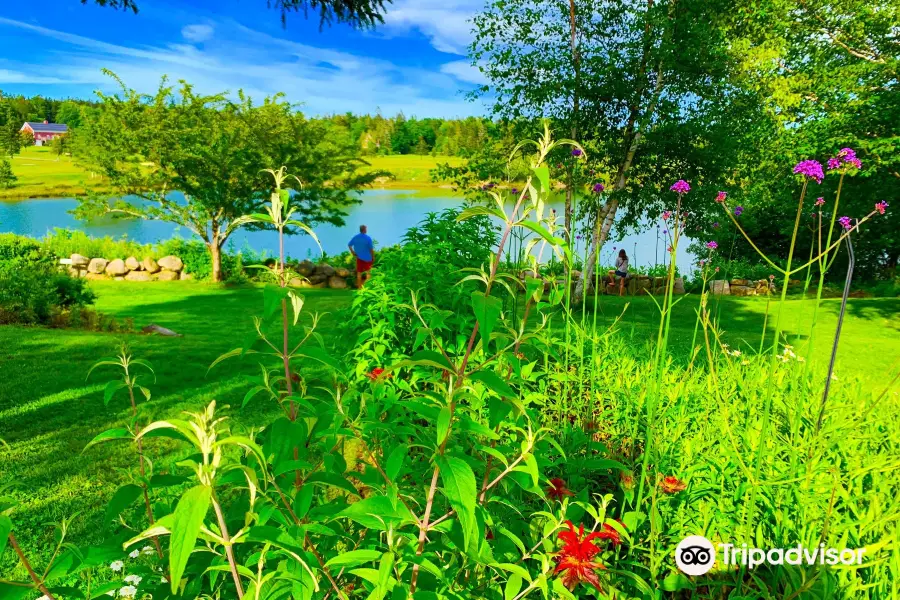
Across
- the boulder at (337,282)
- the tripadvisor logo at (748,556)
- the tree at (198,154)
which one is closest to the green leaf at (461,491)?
the tripadvisor logo at (748,556)

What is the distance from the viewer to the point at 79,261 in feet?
44.7

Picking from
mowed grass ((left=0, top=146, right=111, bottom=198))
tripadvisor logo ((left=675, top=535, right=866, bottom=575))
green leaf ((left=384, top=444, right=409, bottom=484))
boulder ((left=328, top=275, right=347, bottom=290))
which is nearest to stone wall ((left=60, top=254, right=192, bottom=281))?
boulder ((left=328, top=275, right=347, bottom=290))

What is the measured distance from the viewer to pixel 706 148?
329 inches

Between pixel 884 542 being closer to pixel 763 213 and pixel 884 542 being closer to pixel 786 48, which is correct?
pixel 786 48

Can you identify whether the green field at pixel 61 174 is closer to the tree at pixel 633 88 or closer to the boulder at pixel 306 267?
the boulder at pixel 306 267

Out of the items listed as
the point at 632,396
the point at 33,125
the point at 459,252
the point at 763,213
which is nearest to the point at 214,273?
the point at 459,252

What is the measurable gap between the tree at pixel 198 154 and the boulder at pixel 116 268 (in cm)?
149

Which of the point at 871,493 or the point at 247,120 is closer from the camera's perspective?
the point at 871,493

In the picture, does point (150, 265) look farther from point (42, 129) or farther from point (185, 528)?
point (42, 129)

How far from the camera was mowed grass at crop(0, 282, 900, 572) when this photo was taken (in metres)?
3.22

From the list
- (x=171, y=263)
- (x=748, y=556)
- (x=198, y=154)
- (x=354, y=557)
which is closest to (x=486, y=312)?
(x=354, y=557)

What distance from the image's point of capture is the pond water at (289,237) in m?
18.5

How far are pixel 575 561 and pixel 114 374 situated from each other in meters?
5.45

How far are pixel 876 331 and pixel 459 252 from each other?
8424 millimetres
